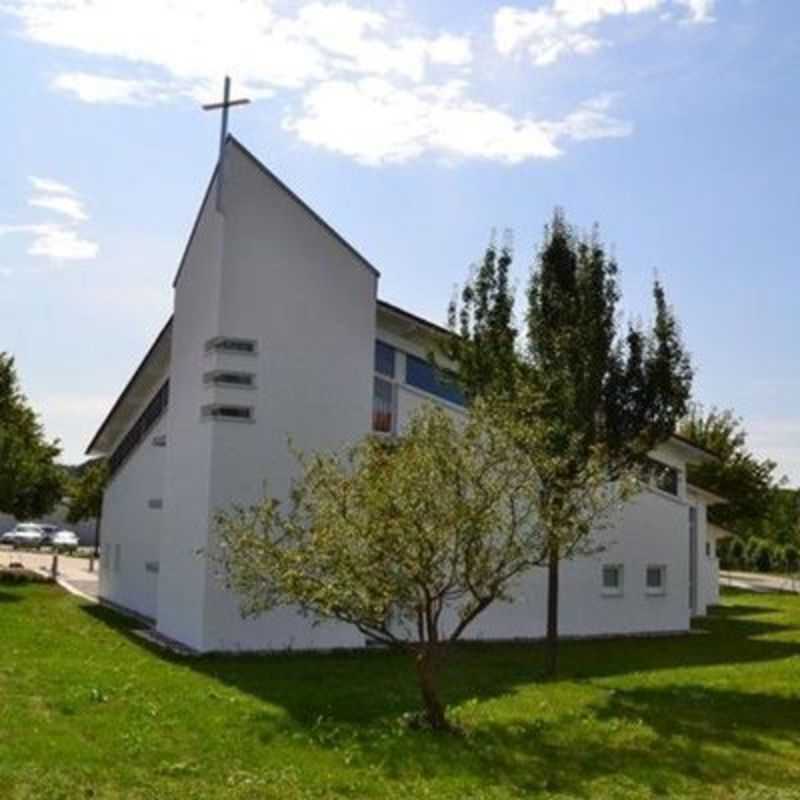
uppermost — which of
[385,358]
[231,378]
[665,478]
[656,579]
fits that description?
[385,358]

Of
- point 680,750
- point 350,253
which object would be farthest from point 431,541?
point 350,253

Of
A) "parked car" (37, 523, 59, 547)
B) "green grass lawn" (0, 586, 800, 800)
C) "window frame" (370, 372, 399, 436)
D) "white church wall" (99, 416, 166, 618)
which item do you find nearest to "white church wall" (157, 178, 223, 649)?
"green grass lawn" (0, 586, 800, 800)

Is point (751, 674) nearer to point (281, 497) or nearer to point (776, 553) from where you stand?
point (281, 497)

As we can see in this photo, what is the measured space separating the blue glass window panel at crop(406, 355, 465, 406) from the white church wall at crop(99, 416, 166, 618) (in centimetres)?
687

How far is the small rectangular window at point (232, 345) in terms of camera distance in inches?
802

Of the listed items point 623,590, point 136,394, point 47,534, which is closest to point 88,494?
point 47,534

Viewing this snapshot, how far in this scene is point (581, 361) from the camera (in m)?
17.5

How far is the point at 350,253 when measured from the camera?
2173 cm

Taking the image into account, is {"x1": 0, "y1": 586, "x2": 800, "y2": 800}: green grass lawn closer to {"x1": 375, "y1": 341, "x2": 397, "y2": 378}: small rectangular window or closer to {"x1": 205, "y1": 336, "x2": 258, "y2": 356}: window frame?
{"x1": 205, "y1": 336, "x2": 258, "y2": 356}: window frame

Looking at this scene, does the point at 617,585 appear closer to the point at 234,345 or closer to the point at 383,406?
the point at 383,406

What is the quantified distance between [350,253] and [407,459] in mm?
10672

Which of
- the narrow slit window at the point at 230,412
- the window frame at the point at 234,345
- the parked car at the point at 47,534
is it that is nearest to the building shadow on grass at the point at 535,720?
the narrow slit window at the point at 230,412

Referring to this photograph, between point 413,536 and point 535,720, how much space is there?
3.40m

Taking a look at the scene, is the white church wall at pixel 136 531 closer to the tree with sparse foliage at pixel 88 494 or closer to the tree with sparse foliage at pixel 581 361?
the tree with sparse foliage at pixel 581 361
